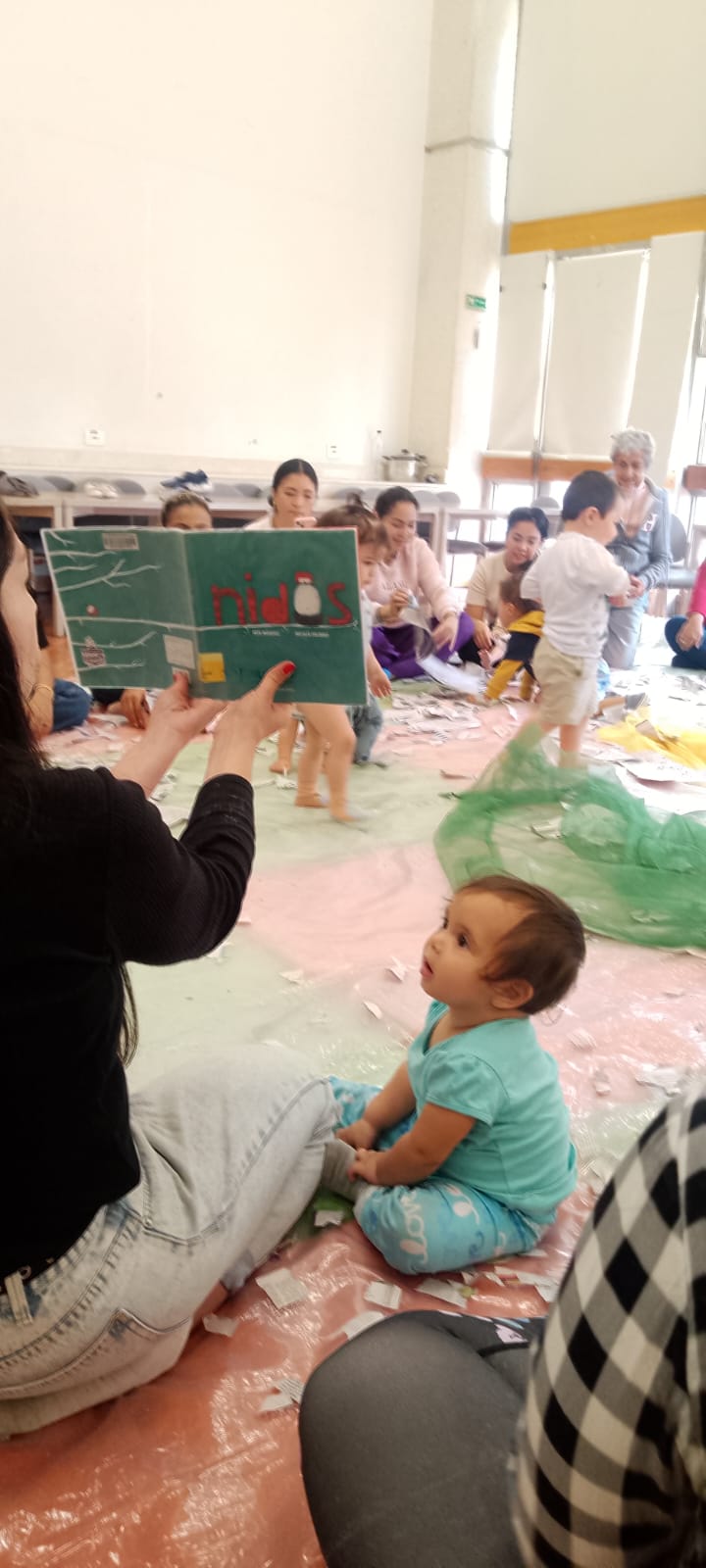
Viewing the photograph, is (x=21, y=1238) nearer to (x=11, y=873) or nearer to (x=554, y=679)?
(x=11, y=873)

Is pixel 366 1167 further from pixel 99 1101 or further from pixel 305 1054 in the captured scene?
pixel 99 1101

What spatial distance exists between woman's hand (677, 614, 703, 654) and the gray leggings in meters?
5.05

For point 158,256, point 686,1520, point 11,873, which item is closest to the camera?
point 686,1520

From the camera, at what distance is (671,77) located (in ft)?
24.2

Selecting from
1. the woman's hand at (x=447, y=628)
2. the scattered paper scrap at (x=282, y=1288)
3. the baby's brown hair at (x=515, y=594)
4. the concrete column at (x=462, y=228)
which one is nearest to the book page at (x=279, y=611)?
the scattered paper scrap at (x=282, y=1288)

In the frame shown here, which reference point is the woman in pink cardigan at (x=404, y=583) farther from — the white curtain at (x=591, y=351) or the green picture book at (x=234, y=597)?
the white curtain at (x=591, y=351)

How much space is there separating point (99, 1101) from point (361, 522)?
3077mm

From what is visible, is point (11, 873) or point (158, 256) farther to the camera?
point (158, 256)

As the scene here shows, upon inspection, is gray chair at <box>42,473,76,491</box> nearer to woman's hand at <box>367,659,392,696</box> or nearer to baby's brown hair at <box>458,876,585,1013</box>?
woman's hand at <box>367,659,392,696</box>

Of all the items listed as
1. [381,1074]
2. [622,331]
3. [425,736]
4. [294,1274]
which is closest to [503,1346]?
[294,1274]

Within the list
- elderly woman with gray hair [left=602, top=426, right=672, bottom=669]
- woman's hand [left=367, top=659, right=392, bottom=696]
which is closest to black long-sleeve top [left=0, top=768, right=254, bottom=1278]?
woman's hand [left=367, top=659, right=392, bottom=696]

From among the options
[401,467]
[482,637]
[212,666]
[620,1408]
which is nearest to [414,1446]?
[620,1408]

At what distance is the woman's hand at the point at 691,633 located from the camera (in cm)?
557

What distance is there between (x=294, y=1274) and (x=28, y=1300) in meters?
0.51
